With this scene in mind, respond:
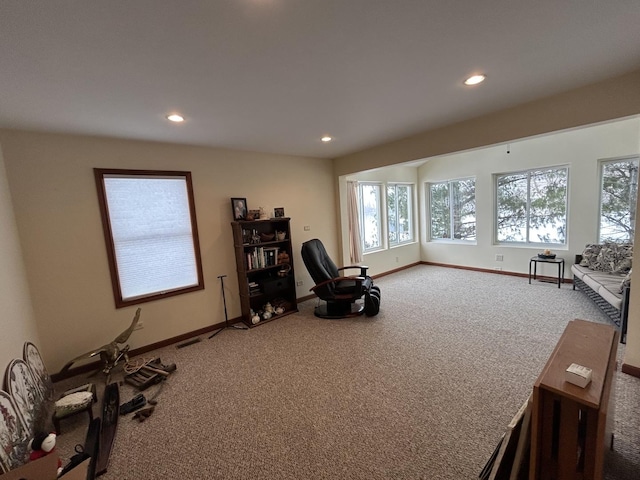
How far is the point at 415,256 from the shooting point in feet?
22.2

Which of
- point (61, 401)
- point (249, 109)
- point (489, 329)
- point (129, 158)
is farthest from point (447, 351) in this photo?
point (129, 158)

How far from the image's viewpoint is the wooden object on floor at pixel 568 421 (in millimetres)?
1009

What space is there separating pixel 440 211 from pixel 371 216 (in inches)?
76.2

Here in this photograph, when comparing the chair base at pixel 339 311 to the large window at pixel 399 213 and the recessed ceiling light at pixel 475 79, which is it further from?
the recessed ceiling light at pixel 475 79

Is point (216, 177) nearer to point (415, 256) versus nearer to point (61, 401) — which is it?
point (61, 401)

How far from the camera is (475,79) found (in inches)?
80.2

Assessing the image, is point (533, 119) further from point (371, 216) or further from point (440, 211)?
point (440, 211)

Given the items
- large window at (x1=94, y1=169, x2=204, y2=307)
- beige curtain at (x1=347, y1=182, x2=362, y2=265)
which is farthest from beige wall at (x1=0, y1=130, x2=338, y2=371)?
beige curtain at (x1=347, y1=182, x2=362, y2=265)

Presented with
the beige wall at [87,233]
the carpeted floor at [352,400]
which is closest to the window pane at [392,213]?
the carpeted floor at [352,400]

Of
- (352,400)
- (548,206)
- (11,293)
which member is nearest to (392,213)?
(548,206)

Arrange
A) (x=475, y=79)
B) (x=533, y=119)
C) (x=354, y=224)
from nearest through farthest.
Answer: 1. (x=475, y=79)
2. (x=533, y=119)
3. (x=354, y=224)

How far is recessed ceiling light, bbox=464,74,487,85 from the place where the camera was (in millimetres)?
1997

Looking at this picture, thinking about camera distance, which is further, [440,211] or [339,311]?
[440,211]

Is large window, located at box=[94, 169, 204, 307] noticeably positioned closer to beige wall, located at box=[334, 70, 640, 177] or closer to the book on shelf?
the book on shelf
